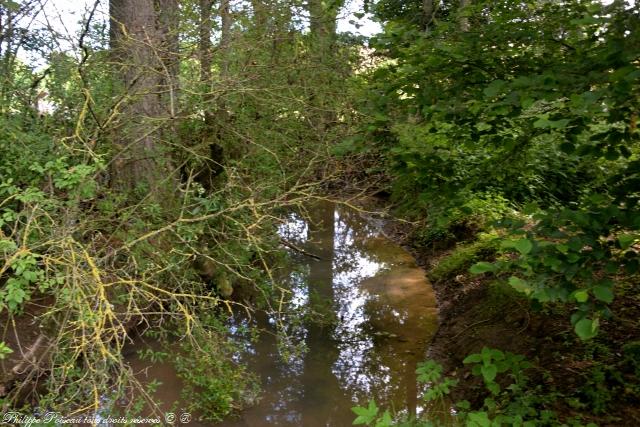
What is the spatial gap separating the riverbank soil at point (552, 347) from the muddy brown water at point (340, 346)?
0.49 m

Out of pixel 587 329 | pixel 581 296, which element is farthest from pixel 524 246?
pixel 587 329

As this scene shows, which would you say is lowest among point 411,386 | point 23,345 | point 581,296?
point 411,386

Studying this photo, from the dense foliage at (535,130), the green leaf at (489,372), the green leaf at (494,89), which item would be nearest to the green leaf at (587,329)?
the dense foliage at (535,130)

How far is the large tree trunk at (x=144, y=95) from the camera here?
4570 millimetres

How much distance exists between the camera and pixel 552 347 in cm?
500

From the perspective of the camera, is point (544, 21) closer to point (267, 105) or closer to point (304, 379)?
point (267, 105)

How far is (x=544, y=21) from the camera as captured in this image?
385 cm

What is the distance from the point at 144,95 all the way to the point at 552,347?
454 centimetres

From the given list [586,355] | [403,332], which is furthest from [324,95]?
[586,355]

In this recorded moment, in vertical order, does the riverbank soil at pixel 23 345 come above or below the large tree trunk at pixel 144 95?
below

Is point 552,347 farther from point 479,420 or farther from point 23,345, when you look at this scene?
point 23,345

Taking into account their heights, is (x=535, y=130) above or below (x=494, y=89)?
below

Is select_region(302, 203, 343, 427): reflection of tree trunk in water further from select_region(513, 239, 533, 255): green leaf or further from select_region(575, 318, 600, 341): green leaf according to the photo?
select_region(575, 318, 600, 341): green leaf

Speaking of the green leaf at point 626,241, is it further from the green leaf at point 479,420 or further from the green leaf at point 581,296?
the green leaf at point 479,420
